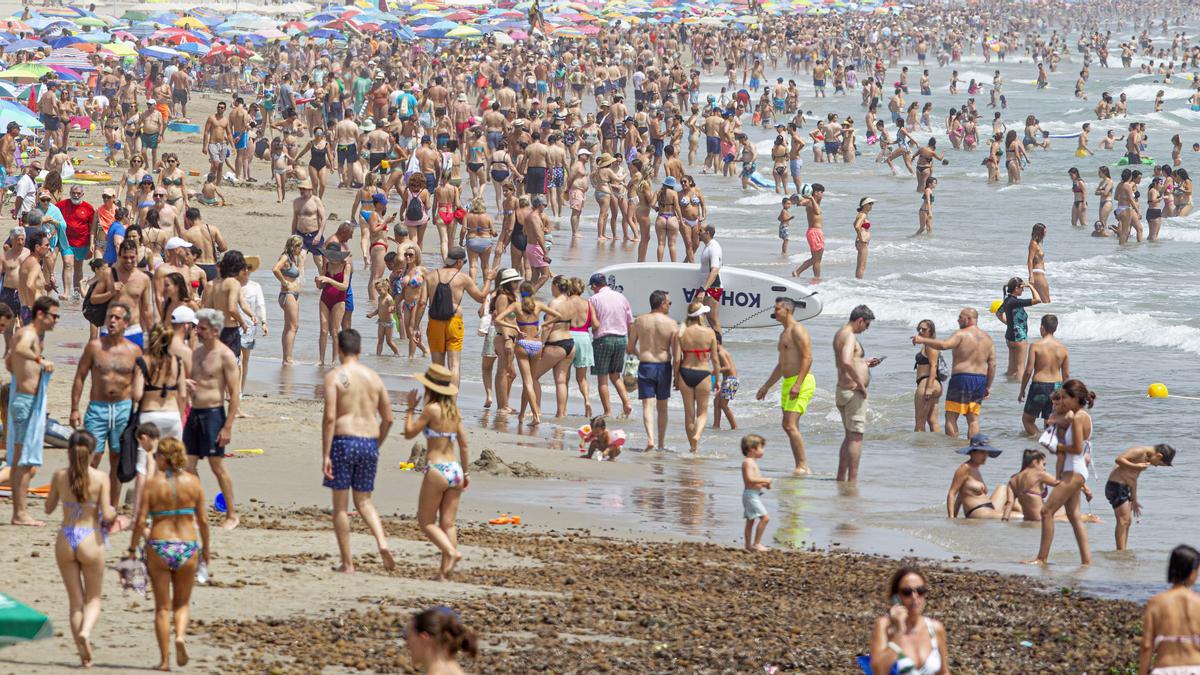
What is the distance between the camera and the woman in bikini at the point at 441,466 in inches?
332

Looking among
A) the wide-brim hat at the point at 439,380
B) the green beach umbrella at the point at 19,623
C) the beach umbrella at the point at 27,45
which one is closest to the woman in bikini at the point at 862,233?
the wide-brim hat at the point at 439,380

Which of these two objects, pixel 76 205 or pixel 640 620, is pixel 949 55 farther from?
pixel 640 620

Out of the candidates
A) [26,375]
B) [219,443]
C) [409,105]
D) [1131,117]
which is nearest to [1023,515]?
[219,443]

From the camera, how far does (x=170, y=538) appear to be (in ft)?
22.4

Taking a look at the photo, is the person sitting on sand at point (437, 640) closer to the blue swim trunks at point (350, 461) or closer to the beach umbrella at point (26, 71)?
the blue swim trunks at point (350, 461)

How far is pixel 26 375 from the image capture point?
29.4ft

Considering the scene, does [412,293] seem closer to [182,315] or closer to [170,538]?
[182,315]

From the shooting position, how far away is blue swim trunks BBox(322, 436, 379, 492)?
839cm


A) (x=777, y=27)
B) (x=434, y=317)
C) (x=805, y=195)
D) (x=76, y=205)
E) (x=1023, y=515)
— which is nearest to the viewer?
(x=1023, y=515)

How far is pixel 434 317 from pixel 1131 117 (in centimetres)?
4549

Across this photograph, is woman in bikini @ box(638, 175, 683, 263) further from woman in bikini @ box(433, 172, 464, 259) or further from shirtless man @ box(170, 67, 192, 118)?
shirtless man @ box(170, 67, 192, 118)

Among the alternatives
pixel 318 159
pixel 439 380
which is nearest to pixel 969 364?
pixel 439 380

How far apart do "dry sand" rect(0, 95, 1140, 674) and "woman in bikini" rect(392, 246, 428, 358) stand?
14.6 feet

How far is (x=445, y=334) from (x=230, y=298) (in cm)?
249
